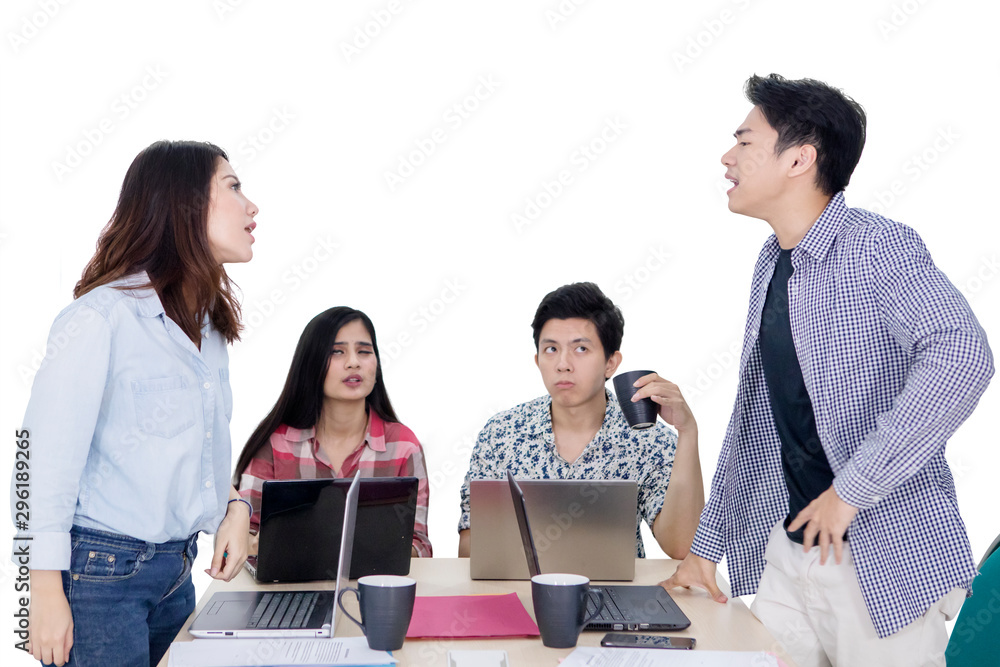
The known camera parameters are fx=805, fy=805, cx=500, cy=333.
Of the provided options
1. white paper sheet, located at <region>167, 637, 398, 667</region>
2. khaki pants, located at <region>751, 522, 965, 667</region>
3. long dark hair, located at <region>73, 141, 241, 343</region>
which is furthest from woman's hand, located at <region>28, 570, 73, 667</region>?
khaki pants, located at <region>751, 522, 965, 667</region>

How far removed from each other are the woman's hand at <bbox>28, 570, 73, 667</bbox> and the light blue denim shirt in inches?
1.2

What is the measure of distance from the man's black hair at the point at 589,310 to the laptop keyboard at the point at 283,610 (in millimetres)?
1089

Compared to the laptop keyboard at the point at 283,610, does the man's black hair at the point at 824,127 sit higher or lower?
→ higher

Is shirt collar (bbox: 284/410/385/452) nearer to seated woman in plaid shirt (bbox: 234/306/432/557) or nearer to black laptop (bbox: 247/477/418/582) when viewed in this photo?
seated woman in plaid shirt (bbox: 234/306/432/557)

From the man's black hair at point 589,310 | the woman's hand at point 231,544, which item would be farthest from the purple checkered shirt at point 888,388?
the woman's hand at point 231,544

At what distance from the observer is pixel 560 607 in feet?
4.19

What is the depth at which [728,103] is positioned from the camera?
3.22 m

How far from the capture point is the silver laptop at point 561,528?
1.63 m

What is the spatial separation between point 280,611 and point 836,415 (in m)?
1.09

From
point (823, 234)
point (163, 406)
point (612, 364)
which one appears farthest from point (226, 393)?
point (823, 234)

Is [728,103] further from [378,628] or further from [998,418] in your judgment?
[378,628]

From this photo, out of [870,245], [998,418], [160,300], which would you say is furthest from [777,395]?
[998,418]

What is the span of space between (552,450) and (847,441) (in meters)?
0.95

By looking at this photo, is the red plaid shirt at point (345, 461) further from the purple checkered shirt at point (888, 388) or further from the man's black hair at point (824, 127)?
the man's black hair at point (824, 127)
